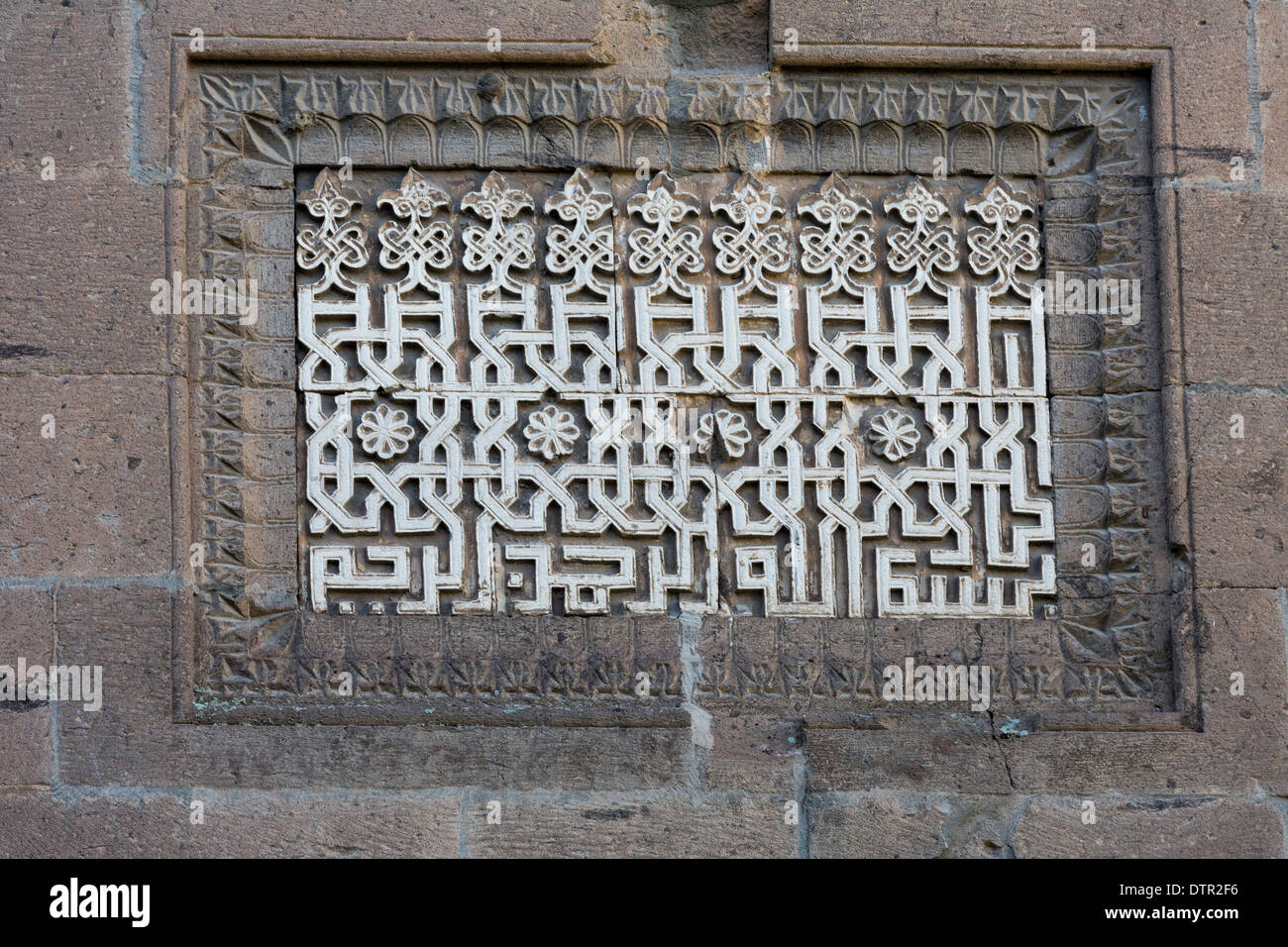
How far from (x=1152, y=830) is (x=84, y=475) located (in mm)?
2665

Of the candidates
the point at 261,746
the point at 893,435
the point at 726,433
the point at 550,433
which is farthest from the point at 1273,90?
the point at 261,746

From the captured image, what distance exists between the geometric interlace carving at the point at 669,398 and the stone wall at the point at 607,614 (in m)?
0.08

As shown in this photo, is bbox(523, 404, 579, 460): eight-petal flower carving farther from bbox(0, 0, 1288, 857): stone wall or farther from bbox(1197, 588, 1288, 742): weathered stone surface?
bbox(1197, 588, 1288, 742): weathered stone surface

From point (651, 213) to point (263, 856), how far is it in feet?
6.07

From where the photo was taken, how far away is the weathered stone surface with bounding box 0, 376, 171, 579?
413cm

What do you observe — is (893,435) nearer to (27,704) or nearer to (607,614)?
(607,614)

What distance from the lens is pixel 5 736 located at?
13.2ft

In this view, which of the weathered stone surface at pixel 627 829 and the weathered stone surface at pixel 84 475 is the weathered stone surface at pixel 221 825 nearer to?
the weathered stone surface at pixel 627 829

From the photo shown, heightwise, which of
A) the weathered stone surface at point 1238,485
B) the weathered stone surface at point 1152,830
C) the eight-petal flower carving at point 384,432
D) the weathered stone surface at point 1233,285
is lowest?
the weathered stone surface at point 1152,830

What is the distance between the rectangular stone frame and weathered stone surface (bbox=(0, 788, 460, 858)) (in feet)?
0.66

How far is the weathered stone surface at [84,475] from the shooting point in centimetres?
413

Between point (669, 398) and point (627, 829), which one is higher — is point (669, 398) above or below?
above

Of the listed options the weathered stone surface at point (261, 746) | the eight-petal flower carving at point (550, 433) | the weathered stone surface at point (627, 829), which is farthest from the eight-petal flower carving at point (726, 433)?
the weathered stone surface at point (627, 829)

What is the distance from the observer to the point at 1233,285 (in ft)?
14.5
